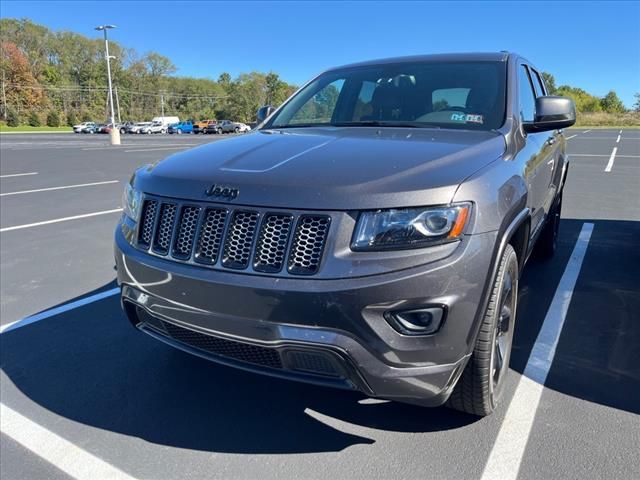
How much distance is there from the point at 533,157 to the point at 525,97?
0.67 meters

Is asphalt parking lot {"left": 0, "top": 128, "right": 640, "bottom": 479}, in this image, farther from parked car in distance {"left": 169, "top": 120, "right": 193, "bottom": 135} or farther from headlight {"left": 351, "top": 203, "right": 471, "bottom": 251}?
parked car in distance {"left": 169, "top": 120, "right": 193, "bottom": 135}

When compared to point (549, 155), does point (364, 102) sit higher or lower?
higher

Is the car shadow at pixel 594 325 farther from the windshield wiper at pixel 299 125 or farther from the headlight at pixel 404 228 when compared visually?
the windshield wiper at pixel 299 125

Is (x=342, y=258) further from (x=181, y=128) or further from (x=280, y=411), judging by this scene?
(x=181, y=128)

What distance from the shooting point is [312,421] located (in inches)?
103

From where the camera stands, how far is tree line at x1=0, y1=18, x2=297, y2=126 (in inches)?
3105

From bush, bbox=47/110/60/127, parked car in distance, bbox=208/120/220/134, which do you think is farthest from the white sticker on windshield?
bush, bbox=47/110/60/127

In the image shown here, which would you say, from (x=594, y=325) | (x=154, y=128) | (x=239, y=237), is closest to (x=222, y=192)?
(x=239, y=237)

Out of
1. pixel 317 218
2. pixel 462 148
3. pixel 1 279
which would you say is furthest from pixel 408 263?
pixel 1 279

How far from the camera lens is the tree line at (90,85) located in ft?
259

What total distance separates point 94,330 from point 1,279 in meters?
1.81

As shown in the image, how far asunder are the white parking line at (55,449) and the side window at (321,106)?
239 cm

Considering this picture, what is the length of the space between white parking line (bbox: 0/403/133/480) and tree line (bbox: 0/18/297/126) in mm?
73997

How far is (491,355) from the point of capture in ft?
7.38
